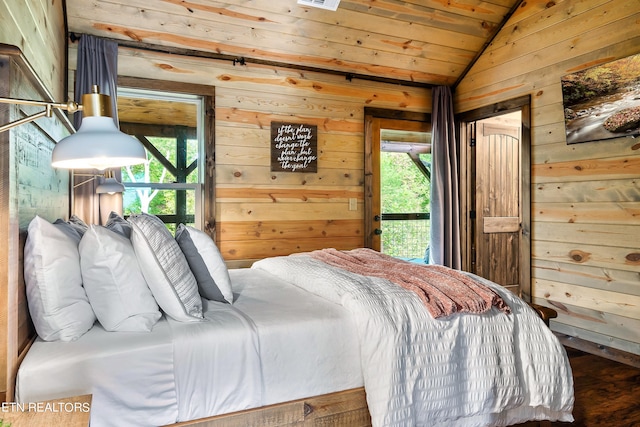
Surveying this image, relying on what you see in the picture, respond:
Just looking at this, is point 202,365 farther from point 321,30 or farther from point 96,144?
point 321,30

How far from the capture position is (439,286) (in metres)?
2.09

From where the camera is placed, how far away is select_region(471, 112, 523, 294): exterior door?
488cm

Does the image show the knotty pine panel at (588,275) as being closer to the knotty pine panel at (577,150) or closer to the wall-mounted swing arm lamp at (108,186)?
the knotty pine panel at (577,150)

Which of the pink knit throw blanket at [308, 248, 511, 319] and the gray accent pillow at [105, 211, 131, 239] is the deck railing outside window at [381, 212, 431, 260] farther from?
the gray accent pillow at [105, 211, 131, 239]

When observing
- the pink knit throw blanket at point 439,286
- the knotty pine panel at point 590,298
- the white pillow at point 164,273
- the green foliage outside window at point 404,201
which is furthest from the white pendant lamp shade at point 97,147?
the green foliage outside window at point 404,201

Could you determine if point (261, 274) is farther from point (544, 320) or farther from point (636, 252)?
point (636, 252)

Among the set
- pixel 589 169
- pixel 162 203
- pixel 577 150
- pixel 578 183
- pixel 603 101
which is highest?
pixel 603 101

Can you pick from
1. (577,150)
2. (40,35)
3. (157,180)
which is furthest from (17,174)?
(577,150)

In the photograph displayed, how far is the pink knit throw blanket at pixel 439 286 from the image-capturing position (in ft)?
6.30

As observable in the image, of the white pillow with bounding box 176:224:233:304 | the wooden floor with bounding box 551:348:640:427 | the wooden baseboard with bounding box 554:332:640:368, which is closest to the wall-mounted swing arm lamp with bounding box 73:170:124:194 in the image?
the white pillow with bounding box 176:224:233:304

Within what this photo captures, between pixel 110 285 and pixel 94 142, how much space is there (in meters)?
0.61

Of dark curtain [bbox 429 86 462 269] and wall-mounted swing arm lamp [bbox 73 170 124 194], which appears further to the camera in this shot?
dark curtain [bbox 429 86 462 269]

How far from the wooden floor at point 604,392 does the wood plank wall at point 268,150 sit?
214 centimetres

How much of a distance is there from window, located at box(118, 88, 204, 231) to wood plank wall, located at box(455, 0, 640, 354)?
288 centimetres
